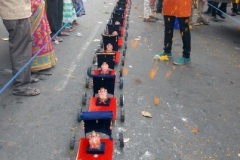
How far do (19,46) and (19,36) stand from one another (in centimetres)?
15

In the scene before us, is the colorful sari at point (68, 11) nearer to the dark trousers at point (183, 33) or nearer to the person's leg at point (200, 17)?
the dark trousers at point (183, 33)

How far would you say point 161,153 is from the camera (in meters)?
3.34

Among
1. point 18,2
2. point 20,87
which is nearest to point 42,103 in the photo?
point 20,87

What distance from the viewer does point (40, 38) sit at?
511cm

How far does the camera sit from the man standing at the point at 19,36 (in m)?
4.08

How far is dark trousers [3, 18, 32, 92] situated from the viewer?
420 centimetres

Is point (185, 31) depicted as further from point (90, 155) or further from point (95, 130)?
point (90, 155)

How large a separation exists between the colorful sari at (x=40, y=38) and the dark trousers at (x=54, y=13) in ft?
5.26

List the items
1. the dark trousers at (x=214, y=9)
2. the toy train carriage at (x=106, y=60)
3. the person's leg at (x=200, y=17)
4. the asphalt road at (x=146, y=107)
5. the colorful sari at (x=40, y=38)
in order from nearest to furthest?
the asphalt road at (x=146, y=107)
the colorful sari at (x=40, y=38)
the toy train carriage at (x=106, y=60)
the person's leg at (x=200, y=17)
the dark trousers at (x=214, y=9)

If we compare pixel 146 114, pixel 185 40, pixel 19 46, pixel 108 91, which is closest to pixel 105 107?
pixel 108 91

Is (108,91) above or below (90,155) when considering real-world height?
above

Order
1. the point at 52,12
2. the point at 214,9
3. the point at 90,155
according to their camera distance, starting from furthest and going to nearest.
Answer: the point at 214,9 < the point at 52,12 < the point at 90,155

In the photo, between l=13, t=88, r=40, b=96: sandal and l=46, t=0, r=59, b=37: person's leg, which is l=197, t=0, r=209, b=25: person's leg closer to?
l=46, t=0, r=59, b=37: person's leg

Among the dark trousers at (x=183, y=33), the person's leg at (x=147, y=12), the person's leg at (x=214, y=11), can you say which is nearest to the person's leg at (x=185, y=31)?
the dark trousers at (x=183, y=33)
